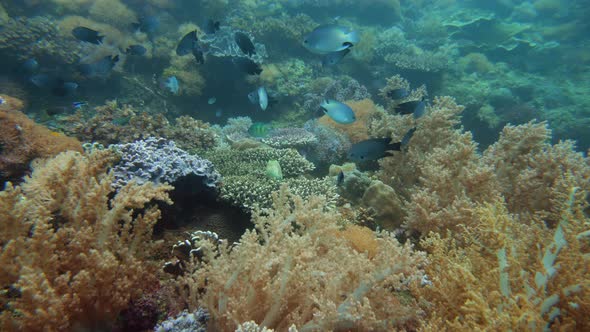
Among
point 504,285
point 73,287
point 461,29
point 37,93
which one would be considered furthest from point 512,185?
point 461,29

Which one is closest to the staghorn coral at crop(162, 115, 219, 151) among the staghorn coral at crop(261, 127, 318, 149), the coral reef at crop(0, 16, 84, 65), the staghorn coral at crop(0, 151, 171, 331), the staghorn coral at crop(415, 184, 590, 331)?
the staghorn coral at crop(261, 127, 318, 149)

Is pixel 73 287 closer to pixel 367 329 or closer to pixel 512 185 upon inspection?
pixel 367 329

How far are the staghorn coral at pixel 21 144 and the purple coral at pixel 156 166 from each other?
40.7 inches

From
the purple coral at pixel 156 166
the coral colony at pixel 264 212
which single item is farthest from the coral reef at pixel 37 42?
the purple coral at pixel 156 166

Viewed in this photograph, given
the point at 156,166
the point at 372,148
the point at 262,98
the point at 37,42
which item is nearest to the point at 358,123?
the point at 262,98

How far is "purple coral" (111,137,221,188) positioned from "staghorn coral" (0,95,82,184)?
1.04 m

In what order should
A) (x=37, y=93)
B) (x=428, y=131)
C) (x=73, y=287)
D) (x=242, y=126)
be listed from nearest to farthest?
(x=73, y=287) < (x=428, y=131) < (x=242, y=126) < (x=37, y=93)

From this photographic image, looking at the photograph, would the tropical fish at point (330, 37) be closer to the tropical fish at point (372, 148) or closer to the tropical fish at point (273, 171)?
the tropical fish at point (372, 148)

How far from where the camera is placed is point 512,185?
460 centimetres

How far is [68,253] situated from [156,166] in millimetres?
1563

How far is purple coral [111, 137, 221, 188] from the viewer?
356 centimetres

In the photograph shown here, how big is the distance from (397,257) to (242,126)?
24.8 ft

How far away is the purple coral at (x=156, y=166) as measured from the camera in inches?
140

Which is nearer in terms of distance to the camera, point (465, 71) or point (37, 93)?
point (37, 93)
